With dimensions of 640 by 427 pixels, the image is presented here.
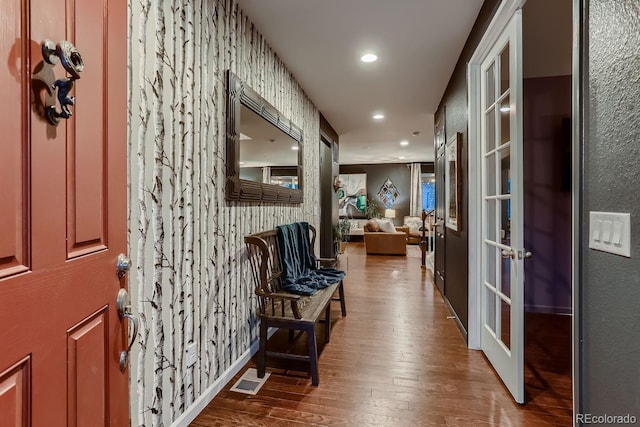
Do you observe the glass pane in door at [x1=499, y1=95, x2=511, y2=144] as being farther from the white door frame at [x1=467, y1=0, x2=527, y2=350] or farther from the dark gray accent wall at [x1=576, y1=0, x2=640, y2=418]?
the dark gray accent wall at [x1=576, y1=0, x2=640, y2=418]

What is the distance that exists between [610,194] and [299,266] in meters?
2.23

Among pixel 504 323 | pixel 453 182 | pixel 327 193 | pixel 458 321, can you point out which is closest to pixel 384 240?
pixel 327 193

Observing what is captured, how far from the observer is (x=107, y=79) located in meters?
0.84

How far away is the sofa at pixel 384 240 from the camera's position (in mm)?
7349

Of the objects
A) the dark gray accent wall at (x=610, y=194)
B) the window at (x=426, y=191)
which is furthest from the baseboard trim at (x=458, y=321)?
the window at (x=426, y=191)

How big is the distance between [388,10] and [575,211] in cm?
194

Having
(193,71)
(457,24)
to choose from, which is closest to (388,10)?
(457,24)

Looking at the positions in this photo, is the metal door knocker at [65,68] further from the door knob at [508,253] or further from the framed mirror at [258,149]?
the door knob at [508,253]

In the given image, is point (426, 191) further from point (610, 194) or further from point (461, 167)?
point (610, 194)

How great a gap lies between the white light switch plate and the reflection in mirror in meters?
1.92

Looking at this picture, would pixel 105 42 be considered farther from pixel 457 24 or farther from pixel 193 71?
pixel 457 24

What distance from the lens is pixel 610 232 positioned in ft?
3.09

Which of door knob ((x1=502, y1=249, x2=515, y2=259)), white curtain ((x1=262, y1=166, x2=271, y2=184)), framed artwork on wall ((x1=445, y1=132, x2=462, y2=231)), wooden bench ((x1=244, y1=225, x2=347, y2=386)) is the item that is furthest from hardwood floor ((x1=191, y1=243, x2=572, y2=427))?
white curtain ((x1=262, y1=166, x2=271, y2=184))

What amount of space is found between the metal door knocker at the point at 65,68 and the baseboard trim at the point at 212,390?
1.57 metres
